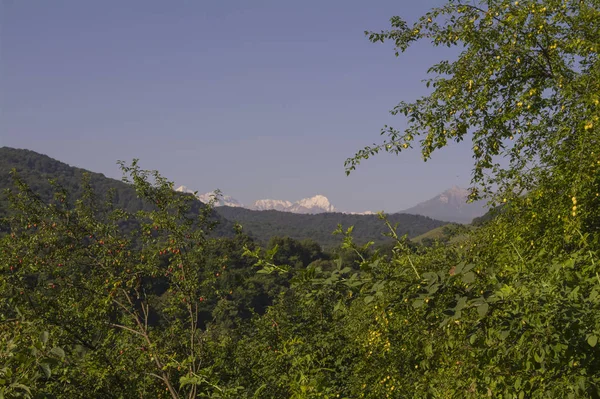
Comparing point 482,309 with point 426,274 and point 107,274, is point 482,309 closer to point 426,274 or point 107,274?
point 426,274

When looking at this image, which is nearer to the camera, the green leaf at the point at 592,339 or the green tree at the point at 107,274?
the green leaf at the point at 592,339

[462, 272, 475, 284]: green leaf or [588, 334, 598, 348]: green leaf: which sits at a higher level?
[462, 272, 475, 284]: green leaf

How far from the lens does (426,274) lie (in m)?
2.63

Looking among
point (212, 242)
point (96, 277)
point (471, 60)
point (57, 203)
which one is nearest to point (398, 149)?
point (471, 60)

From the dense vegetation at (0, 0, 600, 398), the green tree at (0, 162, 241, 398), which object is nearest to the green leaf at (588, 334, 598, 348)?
the dense vegetation at (0, 0, 600, 398)

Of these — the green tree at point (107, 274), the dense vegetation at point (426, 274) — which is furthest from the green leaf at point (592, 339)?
the green tree at point (107, 274)

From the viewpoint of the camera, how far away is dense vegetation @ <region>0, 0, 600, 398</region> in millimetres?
2773

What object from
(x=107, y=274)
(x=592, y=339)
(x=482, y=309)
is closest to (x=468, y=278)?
(x=482, y=309)

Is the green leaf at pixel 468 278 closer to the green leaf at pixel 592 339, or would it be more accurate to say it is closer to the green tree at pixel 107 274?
the green leaf at pixel 592 339

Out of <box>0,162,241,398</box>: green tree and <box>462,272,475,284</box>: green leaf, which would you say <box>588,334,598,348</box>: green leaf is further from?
<box>0,162,241,398</box>: green tree

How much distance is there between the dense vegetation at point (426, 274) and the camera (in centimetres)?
277

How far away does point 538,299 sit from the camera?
112 inches

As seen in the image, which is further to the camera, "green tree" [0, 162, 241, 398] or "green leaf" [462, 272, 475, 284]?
"green tree" [0, 162, 241, 398]

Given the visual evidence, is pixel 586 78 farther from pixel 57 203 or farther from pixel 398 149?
pixel 57 203
